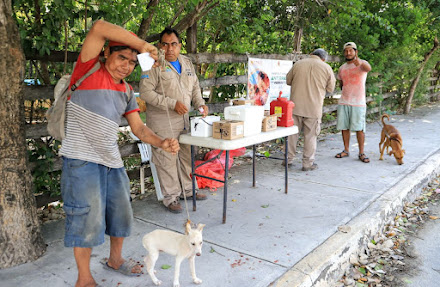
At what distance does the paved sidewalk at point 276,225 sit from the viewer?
286cm

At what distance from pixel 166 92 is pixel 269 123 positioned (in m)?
1.26

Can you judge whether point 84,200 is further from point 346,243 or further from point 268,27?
Answer: point 268,27

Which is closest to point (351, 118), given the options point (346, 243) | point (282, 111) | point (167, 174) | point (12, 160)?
point (282, 111)

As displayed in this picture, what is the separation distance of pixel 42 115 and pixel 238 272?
2704mm

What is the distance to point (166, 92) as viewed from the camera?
159 inches

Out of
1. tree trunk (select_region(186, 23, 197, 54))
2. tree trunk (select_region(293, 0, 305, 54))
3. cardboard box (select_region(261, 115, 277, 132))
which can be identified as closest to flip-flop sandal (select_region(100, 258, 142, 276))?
cardboard box (select_region(261, 115, 277, 132))

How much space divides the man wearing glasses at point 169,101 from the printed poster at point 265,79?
2.23m

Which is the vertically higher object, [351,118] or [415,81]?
[415,81]

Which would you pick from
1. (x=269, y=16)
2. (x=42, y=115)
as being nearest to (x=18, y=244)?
(x=42, y=115)

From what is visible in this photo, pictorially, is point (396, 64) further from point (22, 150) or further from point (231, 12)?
point (22, 150)

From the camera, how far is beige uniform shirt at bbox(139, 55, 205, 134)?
12.7ft

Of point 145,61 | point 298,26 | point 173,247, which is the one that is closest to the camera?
point 145,61

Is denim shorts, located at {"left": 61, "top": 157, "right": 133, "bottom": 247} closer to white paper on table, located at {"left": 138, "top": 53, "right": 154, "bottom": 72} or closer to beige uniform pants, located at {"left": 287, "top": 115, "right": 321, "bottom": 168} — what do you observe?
white paper on table, located at {"left": 138, "top": 53, "right": 154, "bottom": 72}

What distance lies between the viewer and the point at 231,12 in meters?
6.75
